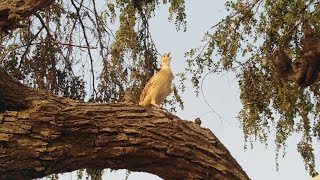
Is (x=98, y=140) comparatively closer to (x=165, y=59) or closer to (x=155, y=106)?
(x=155, y=106)

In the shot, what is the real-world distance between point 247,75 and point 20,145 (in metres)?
2.27

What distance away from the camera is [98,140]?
149 inches

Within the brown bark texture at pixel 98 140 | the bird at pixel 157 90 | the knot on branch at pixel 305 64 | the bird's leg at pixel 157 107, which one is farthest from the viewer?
the bird at pixel 157 90

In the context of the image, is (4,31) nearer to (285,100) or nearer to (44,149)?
(44,149)

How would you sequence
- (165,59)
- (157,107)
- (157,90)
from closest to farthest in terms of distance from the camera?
(157,107)
(157,90)
(165,59)

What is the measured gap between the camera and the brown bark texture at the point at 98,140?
3.61 m

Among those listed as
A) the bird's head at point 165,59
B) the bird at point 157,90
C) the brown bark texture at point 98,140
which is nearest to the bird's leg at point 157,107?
the bird at point 157,90

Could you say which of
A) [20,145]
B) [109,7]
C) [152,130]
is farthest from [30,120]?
[109,7]

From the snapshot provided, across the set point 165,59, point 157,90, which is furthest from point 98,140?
point 165,59

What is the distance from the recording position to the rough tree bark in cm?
362

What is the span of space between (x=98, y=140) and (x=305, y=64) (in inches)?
50.2

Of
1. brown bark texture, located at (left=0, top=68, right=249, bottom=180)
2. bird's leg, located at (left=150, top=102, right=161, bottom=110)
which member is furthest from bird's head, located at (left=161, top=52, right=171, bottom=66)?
brown bark texture, located at (left=0, top=68, right=249, bottom=180)

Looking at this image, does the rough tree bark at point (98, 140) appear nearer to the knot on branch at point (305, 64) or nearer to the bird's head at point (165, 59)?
the knot on branch at point (305, 64)

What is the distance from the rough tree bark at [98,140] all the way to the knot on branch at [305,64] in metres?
0.60
